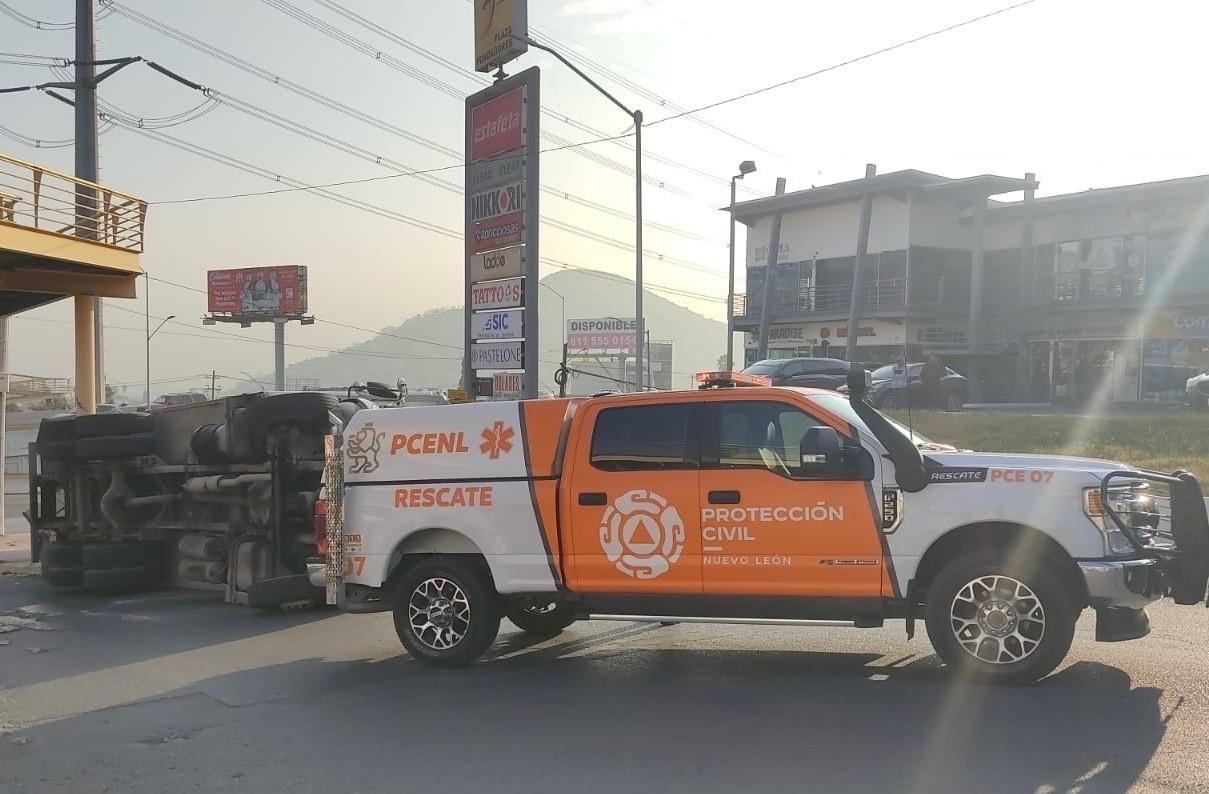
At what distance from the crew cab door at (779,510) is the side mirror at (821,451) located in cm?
3

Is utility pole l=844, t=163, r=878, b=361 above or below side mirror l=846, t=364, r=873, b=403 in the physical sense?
above

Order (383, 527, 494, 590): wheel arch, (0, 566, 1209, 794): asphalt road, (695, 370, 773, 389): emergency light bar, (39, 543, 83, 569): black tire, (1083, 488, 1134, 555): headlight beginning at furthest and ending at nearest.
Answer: (39, 543, 83, 569): black tire < (383, 527, 494, 590): wheel arch < (695, 370, 773, 389): emergency light bar < (1083, 488, 1134, 555): headlight < (0, 566, 1209, 794): asphalt road

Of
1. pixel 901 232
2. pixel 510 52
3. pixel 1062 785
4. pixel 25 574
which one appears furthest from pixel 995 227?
pixel 1062 785

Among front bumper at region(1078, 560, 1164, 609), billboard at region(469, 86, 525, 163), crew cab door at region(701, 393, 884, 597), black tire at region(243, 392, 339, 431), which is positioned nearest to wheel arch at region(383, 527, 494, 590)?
crew cab door at region(701, 393, 884, 597)

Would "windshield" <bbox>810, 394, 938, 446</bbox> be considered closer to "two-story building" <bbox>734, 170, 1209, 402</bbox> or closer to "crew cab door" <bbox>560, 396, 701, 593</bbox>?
"crew cab door" <bbox>560, 396, 701, 593</bbox>

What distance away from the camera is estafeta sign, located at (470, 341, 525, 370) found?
17375mm

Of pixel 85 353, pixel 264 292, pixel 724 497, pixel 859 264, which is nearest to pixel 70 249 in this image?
pixel 85 353

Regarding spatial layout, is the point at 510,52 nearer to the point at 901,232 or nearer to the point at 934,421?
the point at 934,421

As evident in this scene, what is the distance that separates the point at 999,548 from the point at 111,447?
9.47 m

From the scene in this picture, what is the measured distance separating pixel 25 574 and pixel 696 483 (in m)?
11.0

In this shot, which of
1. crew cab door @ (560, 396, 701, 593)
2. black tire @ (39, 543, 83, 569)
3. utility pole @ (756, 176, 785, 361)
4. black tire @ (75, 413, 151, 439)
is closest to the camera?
crew cab door @ (560, 396, 701, 593)

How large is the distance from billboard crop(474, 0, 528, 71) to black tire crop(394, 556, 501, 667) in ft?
41.7

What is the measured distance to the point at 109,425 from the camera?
11.9 m

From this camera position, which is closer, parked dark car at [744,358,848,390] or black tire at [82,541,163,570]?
black tire at [82,541,163,570]
